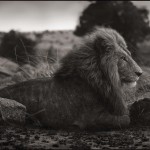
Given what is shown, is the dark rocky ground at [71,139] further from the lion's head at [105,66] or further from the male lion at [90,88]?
the lion's head at [105,66]

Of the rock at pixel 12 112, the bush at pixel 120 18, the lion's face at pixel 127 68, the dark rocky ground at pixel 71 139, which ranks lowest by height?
the dark rocky ground at pixel 71 139

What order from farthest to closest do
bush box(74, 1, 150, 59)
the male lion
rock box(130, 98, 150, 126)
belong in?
1. bush box(74, 1, 150, 59)
2. rock box(130, 98, 150, 126)
3. the male lion

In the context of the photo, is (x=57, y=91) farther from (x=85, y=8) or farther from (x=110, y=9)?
(x=85, y=8)

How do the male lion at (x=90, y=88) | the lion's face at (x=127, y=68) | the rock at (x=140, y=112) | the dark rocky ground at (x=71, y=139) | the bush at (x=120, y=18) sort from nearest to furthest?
the dark rocky ground at (x=71, y=139) < the male lion at (x=90, y=88) < the lion's face at (x=127, y=68) < the rock at (x=140, y=112) < the bush at (x=120, y=18)

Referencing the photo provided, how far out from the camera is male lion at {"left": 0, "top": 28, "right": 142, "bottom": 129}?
6.94 metres

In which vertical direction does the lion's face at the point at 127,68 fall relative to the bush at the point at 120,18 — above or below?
below

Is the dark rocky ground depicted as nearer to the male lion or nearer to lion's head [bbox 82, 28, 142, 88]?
the male lion

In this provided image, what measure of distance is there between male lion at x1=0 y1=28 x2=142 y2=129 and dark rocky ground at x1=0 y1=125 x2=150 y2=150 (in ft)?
0.83

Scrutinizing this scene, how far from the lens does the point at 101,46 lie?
7125 millimetres

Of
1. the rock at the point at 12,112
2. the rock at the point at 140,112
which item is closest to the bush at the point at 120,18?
the rock at the point at 140,112

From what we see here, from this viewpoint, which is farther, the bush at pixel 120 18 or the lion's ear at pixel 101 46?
the bush at pixel 120 18

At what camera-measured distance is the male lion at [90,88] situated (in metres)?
6.94

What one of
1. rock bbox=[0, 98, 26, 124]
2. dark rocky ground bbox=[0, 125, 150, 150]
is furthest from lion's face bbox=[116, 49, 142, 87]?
rock bbox=[0, 98, 26, 124]

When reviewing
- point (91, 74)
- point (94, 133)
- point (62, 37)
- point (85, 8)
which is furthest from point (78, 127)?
point (62, 37)
